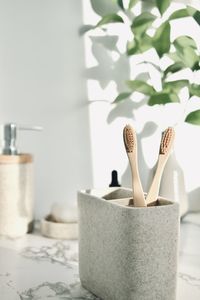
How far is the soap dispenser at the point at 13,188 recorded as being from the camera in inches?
30.3

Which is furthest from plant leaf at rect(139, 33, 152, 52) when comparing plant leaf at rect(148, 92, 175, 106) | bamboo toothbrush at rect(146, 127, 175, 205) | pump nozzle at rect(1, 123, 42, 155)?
bamboo toothbrush at rect(146, 127, 175, 205)

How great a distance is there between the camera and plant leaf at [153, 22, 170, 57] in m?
0.85

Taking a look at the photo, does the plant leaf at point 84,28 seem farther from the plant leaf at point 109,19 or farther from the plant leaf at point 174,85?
the plant leaf at point 174,85

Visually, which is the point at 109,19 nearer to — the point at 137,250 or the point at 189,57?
the point at 189,57

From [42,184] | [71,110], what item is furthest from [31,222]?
[71,110]

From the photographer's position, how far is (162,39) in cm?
86

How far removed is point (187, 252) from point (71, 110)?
0.38m

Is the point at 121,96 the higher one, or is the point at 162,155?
the point at 121,96

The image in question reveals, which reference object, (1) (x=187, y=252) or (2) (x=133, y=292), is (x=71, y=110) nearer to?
(1) (x=187, y=252)

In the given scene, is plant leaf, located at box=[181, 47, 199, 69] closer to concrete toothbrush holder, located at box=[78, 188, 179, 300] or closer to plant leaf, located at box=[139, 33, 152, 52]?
plant leaf, located at box=[139, 33, 152, 52]

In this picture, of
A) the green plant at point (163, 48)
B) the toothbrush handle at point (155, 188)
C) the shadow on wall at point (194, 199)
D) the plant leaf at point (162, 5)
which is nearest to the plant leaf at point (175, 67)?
the green plant at point (163, 48)

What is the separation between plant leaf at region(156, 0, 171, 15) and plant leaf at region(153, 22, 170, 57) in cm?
4

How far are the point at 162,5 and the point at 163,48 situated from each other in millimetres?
88

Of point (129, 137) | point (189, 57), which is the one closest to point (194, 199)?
point (189, 57)
